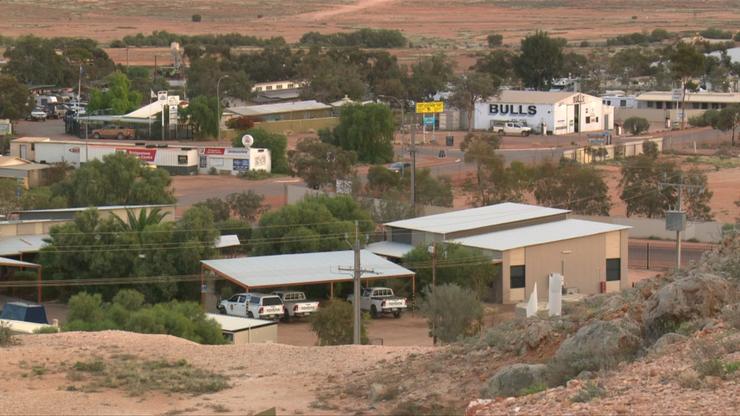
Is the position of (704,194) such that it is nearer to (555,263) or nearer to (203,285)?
(555,263)

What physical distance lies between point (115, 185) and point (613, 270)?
18.2 meters

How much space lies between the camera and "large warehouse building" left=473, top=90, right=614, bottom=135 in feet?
279

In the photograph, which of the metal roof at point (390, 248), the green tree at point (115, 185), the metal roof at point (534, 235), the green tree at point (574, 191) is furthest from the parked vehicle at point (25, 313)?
the green tree at point (574, 191)

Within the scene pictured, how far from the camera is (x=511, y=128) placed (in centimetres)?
8525

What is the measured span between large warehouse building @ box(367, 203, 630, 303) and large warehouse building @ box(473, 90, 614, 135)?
4176 cm

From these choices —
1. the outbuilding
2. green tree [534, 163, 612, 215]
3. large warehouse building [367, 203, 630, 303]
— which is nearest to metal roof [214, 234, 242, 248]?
large warehouse building [367, 203, 630, 303]

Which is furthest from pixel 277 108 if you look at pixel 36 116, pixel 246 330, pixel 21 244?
pixel 246 330

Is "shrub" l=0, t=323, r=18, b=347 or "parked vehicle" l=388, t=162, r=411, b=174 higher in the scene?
"parked vehicle" l=388, t=162, r=411, b=174

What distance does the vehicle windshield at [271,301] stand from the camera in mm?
35406

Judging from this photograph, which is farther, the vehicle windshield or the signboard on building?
the signboard on building

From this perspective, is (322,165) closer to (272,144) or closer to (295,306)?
(272,144)

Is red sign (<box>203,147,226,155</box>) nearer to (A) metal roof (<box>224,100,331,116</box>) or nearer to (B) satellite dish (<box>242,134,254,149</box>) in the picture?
(B) satellite dish (<box>242,134,254,149</box>)

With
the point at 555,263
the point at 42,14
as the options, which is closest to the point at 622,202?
the point at 555,263

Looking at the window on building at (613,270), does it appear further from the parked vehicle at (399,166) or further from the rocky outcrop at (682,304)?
the rocky outcrop at (682,304)
